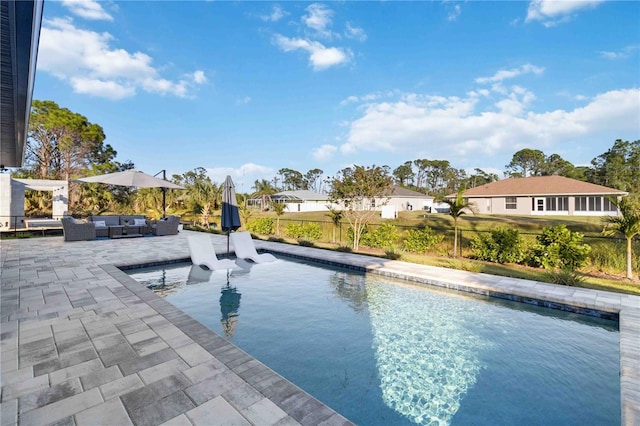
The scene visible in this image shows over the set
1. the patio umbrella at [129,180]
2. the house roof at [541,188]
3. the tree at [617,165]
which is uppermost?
the tree at [617,165]

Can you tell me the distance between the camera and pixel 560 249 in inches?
315

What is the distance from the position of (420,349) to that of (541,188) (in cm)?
2857

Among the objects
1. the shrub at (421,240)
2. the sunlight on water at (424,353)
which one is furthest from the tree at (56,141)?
the sunlight on water at (424,353)

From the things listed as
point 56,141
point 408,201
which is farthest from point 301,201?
point 56,141

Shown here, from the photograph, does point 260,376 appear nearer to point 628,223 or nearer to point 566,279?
point 566,279

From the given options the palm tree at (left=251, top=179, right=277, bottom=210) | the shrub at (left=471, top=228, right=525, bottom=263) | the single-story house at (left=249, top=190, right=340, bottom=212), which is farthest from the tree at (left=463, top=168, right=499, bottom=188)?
the shrub at (left=471, top=228, right=525, bottom=263)

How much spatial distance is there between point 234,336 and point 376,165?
9.66 m

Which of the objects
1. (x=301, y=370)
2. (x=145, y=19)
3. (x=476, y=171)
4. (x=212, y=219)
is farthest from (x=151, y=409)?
(x=476, y=171)

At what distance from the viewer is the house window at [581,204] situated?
2439cm

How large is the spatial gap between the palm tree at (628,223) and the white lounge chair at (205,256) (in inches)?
376

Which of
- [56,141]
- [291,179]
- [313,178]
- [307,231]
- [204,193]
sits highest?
[313,178]

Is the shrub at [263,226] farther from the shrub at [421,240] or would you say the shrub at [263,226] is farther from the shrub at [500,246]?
the shrub at [500,246]

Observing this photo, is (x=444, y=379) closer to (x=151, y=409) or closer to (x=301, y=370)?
(x=301, y=370)

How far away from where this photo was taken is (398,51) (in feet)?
53.2
